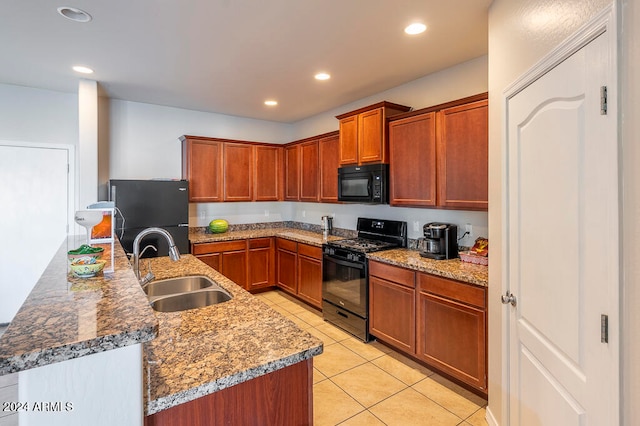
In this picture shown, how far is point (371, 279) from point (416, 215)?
0.87 metres

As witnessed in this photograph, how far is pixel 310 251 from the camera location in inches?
163

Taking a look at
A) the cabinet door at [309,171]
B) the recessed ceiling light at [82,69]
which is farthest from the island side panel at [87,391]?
the cabinet door at [309,171]

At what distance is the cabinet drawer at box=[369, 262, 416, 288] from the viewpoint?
278cm

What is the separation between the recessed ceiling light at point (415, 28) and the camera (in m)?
2.33

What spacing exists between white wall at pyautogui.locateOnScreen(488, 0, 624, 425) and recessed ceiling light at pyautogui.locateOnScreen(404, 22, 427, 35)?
1.45 feet

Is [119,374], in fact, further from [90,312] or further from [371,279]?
[371,279]

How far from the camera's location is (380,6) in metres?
2.09

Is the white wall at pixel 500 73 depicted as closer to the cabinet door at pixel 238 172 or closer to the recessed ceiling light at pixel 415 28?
the recessed ceiling light at pixel 415 28

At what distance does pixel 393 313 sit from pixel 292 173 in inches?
110

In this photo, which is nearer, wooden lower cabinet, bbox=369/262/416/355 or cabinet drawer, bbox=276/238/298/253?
wooden lower cabinet, bbox=369/262/416/355

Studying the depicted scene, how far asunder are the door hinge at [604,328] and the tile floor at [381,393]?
144 centimetres

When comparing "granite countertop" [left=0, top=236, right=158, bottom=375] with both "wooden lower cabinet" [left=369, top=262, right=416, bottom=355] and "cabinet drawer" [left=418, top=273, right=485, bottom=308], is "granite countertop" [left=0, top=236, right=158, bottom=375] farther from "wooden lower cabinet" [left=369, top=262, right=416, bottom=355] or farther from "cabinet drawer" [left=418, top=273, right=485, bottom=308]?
"wooden lower cabinet" [left=369, top=262, right=416, bottom=355]

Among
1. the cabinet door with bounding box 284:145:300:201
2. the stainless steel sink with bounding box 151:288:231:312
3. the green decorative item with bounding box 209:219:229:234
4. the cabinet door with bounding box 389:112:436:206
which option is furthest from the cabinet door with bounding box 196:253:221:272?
the cabinet door with bounding box 389:112:436:206

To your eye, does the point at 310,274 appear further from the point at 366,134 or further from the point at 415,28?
the point at 415,28
